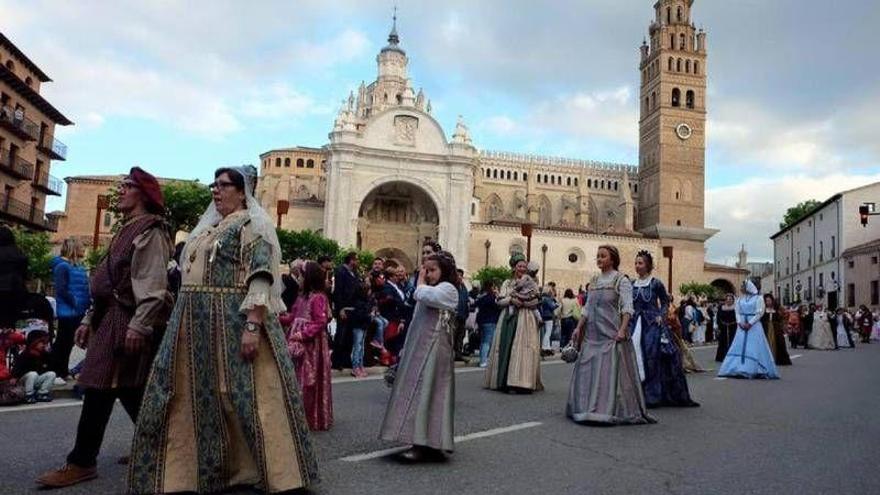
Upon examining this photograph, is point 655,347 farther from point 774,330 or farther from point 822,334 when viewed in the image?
point 822,334

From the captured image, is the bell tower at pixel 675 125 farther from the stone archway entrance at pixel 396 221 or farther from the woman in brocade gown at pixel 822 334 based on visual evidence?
the woman in brocade gown at pixel 822 334

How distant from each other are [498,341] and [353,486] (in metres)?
5.89

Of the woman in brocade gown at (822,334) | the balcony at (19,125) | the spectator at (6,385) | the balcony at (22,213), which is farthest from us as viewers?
the balcony at (22,213)

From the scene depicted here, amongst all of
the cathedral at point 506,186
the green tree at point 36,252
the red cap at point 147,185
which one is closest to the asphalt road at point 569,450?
the red cap at point 147,185

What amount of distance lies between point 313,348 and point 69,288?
12.6 ft

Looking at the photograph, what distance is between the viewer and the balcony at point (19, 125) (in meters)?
36.5

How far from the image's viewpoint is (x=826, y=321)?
90.0 ft

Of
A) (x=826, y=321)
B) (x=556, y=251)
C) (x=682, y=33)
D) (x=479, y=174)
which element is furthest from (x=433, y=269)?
(x=682, y=33)

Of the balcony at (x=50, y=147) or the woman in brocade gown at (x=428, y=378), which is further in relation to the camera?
the balcony at (x=50, y=147)

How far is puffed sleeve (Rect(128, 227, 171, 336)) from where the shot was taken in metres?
4.38

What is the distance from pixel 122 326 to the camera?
450cm

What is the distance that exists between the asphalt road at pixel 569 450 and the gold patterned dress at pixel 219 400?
44 cm

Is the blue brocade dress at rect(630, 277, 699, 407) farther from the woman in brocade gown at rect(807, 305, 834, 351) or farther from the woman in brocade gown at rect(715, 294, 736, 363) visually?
the woman in brocade gown at rect(807, 305, 834, 351)

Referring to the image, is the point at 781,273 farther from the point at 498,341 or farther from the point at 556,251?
the point at 498,341
